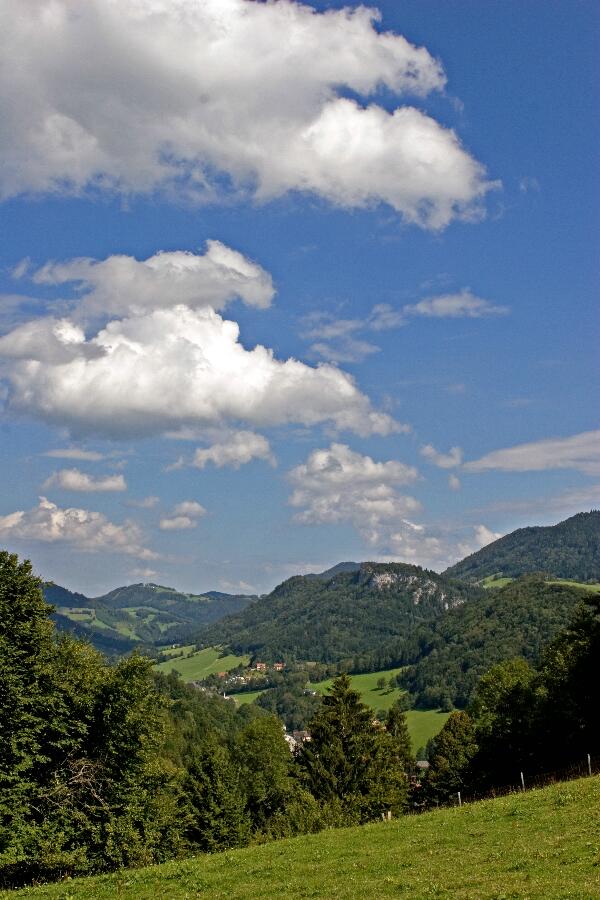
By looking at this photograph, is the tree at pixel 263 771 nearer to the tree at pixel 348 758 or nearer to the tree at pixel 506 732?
the tree at pixel 348 758

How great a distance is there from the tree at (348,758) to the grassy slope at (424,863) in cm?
3407

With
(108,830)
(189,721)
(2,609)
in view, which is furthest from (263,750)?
(189,721)

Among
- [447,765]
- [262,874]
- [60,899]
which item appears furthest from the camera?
[447,765]

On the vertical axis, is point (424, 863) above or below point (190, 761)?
above

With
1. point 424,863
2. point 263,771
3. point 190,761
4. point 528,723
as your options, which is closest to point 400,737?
point 263,771

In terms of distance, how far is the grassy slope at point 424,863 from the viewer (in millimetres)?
20234

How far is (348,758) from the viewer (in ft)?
227

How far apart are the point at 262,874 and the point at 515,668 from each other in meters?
71.2

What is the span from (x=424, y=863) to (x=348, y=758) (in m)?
47.5

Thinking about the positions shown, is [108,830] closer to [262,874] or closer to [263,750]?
[262,874]

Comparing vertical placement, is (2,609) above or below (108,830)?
above

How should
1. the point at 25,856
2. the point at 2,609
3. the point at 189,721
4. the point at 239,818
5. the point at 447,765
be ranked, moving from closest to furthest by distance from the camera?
1. the point at 25,856
2. the point at 2,609
3. the point at 239,818
4. the point at 447,765
5. the point at 189,721

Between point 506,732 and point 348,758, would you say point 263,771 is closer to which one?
point 348,758

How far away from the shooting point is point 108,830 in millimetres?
38469
